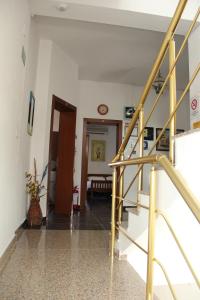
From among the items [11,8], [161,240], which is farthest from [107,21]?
[161,240]

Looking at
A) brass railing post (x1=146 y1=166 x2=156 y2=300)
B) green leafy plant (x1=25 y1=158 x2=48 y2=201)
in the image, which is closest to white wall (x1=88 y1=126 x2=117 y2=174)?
green leafy plant (x1=25 y1=158 x2=48 y2=201)

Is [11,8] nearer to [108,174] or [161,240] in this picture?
[161,240]

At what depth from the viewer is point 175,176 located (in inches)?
39.7

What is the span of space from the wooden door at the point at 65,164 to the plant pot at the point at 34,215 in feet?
4.19

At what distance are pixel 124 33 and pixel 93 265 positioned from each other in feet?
11.2

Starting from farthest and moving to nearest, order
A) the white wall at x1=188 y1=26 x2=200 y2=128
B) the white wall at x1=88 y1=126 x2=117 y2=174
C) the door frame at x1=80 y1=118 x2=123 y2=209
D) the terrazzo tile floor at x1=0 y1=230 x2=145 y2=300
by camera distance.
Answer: the white wall at x1=88 y1=126 x2=117 y2=174 < the door frame at x1=80 y1=118 x2=123 y2=209 < the white wall at x1=188 y1=26 x2=200 y2=128 < the terrazzo tile floor at x1=0 y1=230 x2=145 y2=300

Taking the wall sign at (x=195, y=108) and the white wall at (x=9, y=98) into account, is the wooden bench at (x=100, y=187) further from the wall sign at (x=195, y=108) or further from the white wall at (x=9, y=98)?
the white wall at (x=9, y=98)

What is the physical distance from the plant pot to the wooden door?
128 cm

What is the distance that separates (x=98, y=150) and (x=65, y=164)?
4600 mm

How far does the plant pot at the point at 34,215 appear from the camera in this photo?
11.4 ft

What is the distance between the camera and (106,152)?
943 centimetres

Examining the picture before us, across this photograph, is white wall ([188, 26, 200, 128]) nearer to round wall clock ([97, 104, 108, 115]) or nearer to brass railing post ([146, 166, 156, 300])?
brass railing post ([146, 166, 156, 300])

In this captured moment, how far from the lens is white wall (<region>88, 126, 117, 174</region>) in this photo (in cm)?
923

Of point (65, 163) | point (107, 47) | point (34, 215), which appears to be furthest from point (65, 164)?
point (107, 47)
